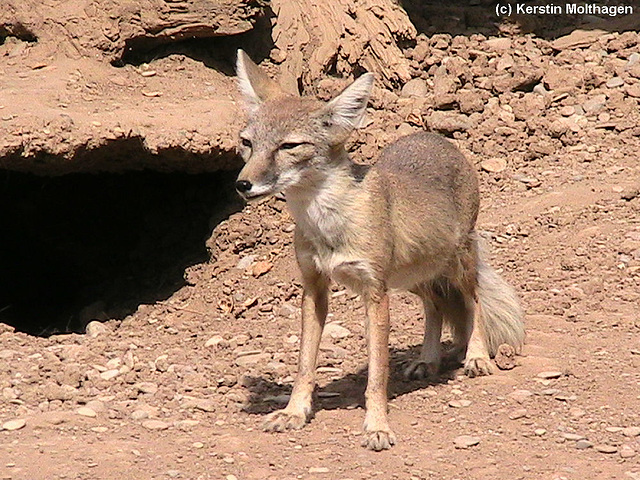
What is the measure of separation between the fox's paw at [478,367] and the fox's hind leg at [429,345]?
6.9 inches

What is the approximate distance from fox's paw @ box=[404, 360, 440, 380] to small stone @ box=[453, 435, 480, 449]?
975mm

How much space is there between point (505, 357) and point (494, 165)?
9.96ft

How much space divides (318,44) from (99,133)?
2.49 metres

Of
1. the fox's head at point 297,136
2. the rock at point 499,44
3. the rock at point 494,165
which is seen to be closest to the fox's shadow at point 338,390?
the fox's head at point 297,136

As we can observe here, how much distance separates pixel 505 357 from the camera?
597 cm

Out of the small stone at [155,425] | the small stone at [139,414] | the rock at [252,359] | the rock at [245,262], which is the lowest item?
the rock at [245,262]

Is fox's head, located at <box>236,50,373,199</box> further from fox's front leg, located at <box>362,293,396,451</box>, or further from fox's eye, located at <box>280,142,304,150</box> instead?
fox's front leg, located at <box>362,293,396,451</box>

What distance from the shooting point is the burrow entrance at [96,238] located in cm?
921

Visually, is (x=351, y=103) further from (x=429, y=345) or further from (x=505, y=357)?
(x=505, y=357)

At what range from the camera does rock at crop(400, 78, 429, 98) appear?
31.0 feet

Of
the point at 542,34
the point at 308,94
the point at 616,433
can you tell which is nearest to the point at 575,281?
the point at 616,433

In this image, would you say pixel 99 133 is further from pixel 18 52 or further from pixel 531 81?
pixel 531 81

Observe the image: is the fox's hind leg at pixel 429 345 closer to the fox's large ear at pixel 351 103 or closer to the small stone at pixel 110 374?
the fox's large ear at pixel 351 103

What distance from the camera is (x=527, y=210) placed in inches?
315
